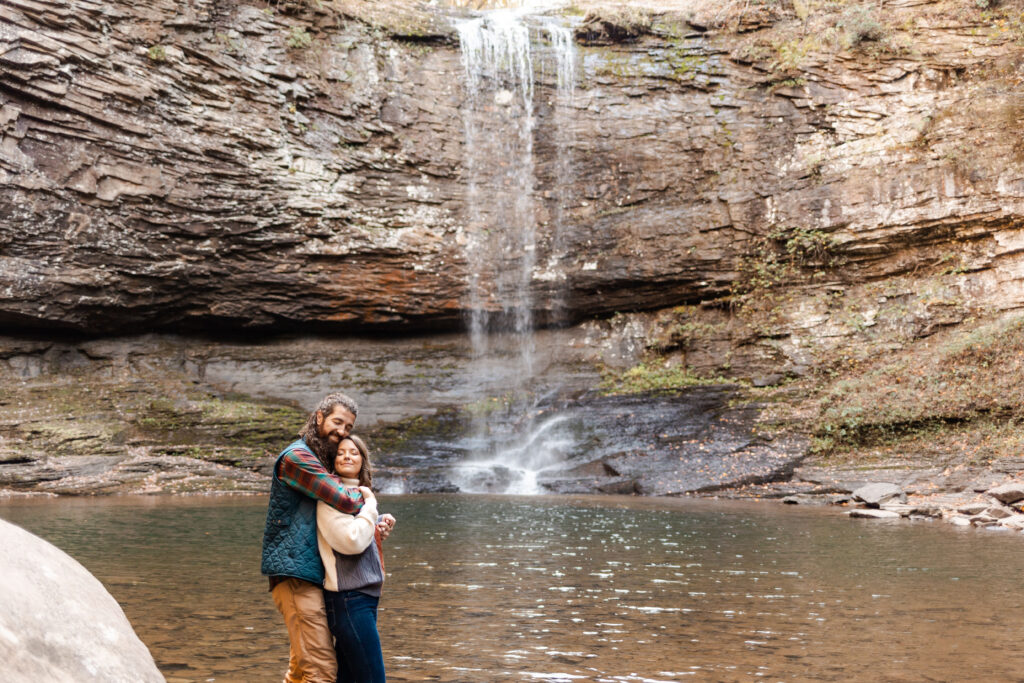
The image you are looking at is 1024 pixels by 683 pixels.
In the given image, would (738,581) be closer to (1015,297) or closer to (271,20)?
(1015,297)

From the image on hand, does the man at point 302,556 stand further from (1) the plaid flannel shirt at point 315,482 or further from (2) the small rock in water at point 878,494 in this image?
(2) the small rock in water at point 878,494

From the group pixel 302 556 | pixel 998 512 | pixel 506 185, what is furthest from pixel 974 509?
pixel 506 185

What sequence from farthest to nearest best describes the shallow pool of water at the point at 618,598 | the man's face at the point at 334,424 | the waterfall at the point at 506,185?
the waterfall at the point at 506,185 < the shallow pool of water at the point at 618,598 < the man's face at the point at 334,424

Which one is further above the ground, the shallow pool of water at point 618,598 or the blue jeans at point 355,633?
the blue jeans at point 355,633

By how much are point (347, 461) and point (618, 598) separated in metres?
Result: 3.82

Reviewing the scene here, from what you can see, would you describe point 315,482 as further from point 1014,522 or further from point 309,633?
point 1014,522

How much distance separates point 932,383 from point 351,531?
16513 mm

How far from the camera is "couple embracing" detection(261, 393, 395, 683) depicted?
8.85 feet

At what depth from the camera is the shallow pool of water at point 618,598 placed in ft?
13.9

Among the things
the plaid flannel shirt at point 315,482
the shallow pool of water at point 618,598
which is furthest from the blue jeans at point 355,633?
the shallow pool of water at point 618,598

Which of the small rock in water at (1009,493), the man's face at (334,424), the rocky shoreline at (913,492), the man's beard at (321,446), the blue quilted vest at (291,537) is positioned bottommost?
the rocky shoreline at (913,492)

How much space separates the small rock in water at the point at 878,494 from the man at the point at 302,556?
1175 centimetres

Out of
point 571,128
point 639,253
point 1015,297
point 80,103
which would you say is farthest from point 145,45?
point 1015,297

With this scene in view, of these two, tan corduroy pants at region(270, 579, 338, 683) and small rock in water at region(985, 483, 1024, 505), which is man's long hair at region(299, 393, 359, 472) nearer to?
tan corduroy pants at region(270, 579, 338, 683)
